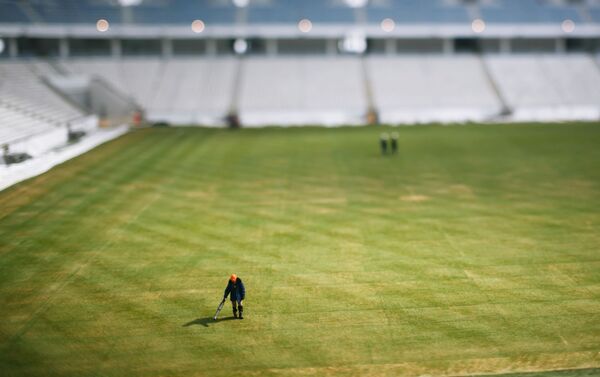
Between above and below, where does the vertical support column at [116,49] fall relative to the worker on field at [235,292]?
above

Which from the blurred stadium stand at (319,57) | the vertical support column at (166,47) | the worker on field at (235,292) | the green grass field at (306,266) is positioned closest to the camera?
the green grass field at (306,266)

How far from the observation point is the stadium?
1479cm

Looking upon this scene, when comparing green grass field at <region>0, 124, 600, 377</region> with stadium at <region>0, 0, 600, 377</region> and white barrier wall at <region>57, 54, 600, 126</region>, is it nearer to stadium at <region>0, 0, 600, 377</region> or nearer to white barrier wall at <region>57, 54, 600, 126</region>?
stadium at <region>0, 0, 600, 377</region>

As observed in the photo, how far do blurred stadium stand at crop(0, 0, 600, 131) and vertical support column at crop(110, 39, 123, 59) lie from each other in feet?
0.29

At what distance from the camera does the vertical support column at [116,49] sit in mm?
60406

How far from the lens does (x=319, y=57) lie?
62.2 metres

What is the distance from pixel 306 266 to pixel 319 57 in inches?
1772

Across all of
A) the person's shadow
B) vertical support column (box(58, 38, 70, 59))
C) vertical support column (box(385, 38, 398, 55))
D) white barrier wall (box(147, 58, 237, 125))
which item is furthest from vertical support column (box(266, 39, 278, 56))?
the person's shadow

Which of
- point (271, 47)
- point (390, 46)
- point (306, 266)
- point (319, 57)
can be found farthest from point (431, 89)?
point (306, 266)

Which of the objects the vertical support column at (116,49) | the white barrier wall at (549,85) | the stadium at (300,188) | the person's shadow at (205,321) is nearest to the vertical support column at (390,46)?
the stadium at (300,188)

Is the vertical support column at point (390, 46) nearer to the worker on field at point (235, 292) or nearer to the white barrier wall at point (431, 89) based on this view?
the white barrier wall at point (431, 89)

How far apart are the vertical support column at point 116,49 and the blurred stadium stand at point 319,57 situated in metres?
0.09

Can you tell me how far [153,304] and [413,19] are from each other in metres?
50.7

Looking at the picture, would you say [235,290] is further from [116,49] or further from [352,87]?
[116,49]
